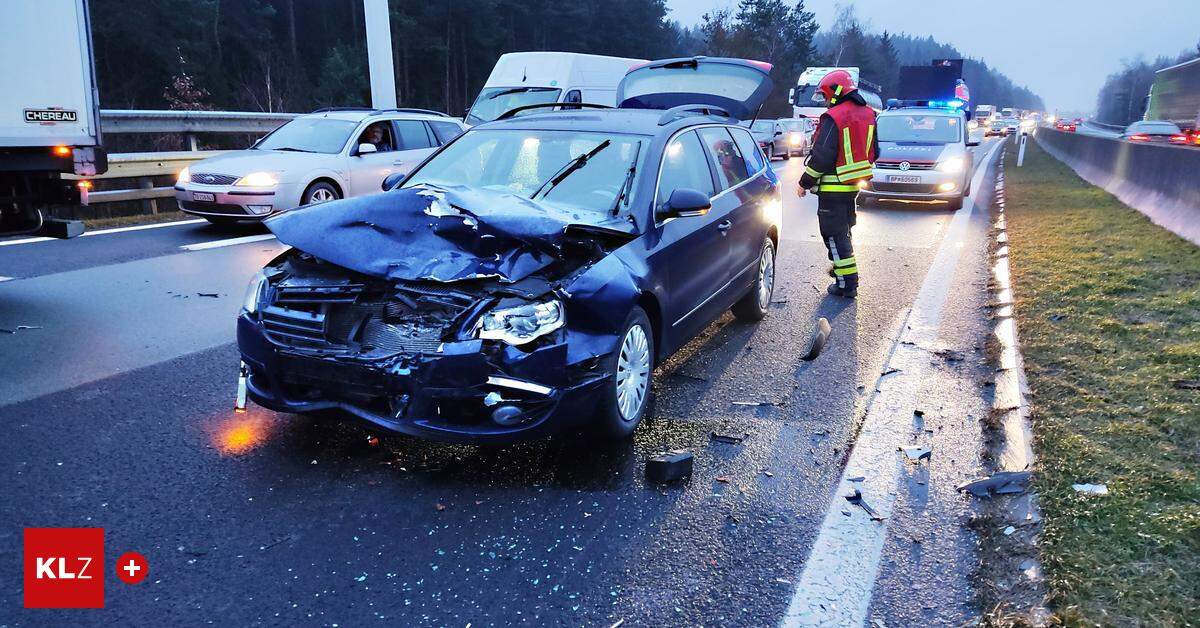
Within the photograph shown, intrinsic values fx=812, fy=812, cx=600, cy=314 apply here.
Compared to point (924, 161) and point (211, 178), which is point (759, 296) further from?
point (924, 161)

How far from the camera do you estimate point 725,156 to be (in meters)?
6.34

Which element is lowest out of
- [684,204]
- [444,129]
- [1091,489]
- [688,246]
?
[1091,489]

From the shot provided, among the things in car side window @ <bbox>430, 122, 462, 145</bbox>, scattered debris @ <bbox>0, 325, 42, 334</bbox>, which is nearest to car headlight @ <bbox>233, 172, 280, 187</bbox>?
car side window @ <bbox>430, 122, 462, 145</bbox>

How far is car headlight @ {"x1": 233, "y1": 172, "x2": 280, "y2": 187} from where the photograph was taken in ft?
34.4

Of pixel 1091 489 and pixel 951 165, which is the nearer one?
pixel 1091 489

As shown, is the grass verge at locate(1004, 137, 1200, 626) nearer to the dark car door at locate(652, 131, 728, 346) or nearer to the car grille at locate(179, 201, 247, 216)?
the dark car door at locate(652, 131, 728, 346)

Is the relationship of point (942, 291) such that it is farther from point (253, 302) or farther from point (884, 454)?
point (253, 302)

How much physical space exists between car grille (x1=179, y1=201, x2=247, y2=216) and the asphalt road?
4.52 metres

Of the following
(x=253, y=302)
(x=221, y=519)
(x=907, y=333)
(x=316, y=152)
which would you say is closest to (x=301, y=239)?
(x=253, y=302)

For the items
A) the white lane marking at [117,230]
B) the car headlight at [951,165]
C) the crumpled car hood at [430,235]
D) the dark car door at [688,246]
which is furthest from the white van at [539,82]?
the crumpled car hood at [430,235]

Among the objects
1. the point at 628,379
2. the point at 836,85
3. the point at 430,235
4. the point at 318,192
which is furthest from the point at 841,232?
the point at 318,192

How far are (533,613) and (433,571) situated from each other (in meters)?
0.47

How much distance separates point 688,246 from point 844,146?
3.31 metres

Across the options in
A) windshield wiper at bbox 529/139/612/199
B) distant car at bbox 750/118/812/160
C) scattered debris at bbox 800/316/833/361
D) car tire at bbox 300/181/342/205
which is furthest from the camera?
distant car at bbox 750/118/812/160
